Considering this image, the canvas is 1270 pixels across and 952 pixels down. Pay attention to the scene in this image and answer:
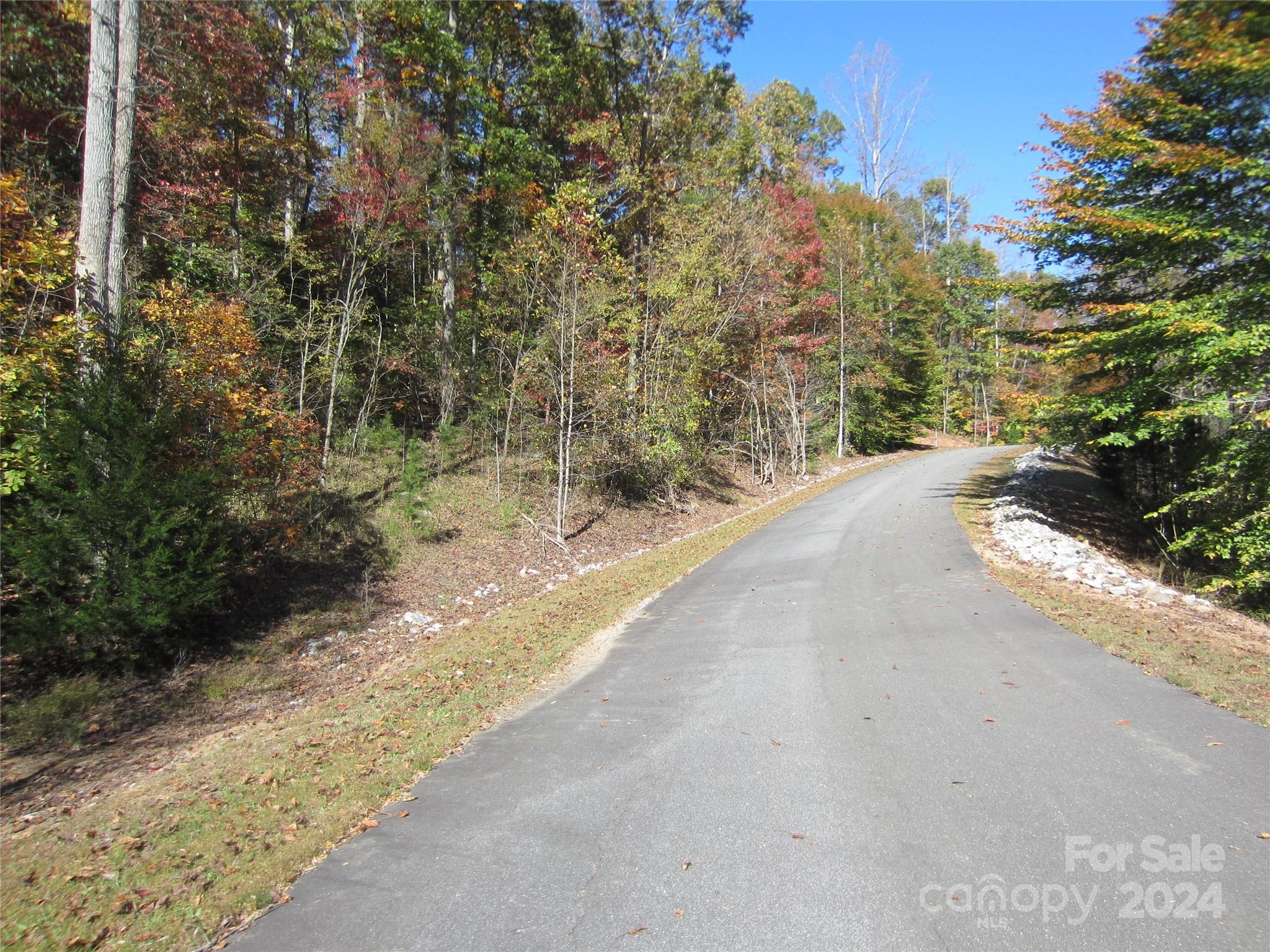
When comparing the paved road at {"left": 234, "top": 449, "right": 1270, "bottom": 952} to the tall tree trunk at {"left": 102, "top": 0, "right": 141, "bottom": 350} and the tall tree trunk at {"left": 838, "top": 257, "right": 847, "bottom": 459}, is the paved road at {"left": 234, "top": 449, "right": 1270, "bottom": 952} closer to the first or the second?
the tall tree trunk at {"left": 102, "top": 0, "right": 141, "bottom": 350}

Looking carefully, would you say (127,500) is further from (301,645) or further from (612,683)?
(612,683)

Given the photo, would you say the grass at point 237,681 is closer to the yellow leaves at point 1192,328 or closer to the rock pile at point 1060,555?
the rock pile at point 1060,555

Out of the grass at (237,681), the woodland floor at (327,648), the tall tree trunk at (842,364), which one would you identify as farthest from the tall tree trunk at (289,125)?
the tall tree trunk at (842,364)

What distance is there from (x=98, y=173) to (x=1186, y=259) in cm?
1655

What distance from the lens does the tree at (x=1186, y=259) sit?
32.6 ft

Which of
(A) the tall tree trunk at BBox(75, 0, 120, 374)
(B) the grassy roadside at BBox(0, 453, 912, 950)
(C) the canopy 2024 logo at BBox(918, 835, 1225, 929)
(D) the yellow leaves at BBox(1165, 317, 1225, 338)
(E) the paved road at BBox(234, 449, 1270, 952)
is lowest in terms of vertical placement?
(B) the grassy roadside at BBox(0, 453, 912, 950)

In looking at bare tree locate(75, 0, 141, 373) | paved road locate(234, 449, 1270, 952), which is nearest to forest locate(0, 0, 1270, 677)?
bare tree locate(75, 0, 141, 373)

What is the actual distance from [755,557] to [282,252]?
13.1m

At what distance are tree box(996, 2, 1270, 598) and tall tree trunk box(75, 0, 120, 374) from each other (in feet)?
47.3

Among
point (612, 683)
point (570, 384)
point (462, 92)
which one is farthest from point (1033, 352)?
point (462, 92)

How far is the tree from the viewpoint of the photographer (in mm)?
9938

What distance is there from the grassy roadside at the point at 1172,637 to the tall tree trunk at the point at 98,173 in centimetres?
1148


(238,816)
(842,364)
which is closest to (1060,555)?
(238,816)

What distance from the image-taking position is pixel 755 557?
41.3ft
